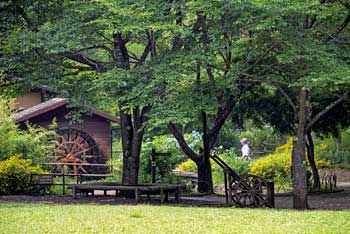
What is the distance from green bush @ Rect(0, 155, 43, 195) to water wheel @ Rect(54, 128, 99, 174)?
35.7ft

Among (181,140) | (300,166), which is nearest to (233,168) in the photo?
(181,140)

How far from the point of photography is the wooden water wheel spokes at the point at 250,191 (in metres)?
18.3

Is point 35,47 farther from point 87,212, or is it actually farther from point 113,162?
point 113,162

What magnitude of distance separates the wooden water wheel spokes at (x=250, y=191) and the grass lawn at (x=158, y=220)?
2.14m

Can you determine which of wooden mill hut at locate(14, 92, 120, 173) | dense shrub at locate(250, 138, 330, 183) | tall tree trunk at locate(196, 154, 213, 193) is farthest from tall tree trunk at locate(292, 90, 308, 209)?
wooden mill hut at locate(14, 92, 120, 173)

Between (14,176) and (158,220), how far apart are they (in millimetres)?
9715

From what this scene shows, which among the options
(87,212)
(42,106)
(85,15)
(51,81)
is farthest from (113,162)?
(87,212)

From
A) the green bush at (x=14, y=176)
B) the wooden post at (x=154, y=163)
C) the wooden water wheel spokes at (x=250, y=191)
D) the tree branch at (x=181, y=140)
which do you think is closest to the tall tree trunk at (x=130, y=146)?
the tree branch at (x=181, y=140)

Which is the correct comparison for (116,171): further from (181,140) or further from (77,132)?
(181,140)

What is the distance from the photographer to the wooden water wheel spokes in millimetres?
18328

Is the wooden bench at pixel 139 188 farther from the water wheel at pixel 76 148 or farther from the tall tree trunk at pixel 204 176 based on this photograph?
the water wheel at pixel 76 148

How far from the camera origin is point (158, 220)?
13445mm

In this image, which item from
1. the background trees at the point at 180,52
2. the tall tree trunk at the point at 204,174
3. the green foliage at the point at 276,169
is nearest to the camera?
the background trees at the point at 180,52

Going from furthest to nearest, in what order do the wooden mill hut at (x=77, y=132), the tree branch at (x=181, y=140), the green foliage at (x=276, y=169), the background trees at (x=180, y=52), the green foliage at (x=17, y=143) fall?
the wooden mill hut at (x=77, y=132) → the green foliage at (x=276, y=169) → the green foliage at (x=17, y=143) → the tree branch at (x=181, y=140) → the background trees at (x=180, y=52)
